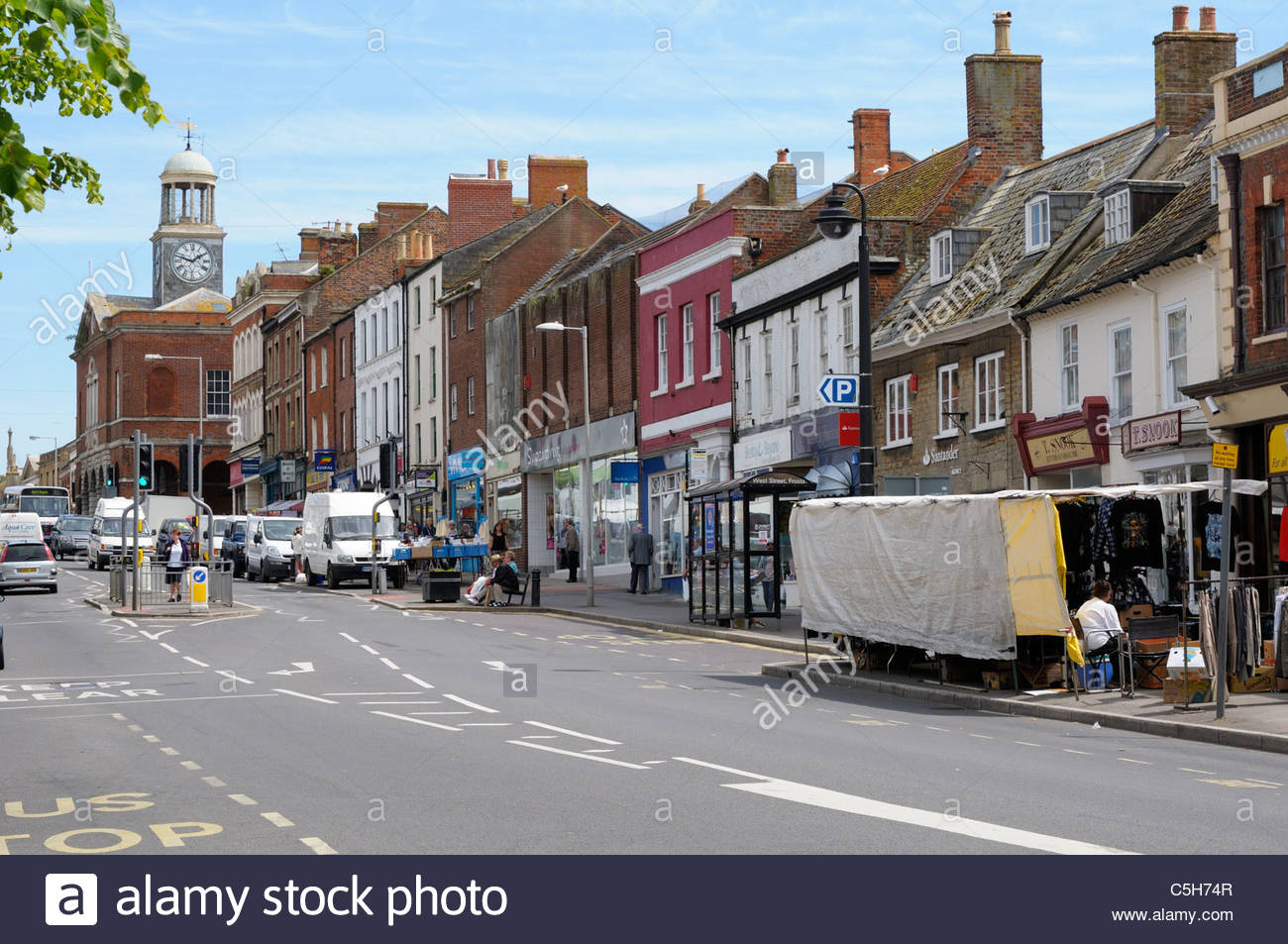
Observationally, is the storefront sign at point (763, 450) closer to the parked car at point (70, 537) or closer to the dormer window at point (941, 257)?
the dormer window at point (941, 257)

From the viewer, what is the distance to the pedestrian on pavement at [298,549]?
50.9 metres

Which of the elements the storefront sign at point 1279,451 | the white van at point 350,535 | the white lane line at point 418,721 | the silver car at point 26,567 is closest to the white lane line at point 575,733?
the white lane line at point 418,721

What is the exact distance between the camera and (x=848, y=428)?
33906mm

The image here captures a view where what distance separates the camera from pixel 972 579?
19.8 m

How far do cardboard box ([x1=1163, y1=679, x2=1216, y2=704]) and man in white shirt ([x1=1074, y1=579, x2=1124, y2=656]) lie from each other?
1.35 metres

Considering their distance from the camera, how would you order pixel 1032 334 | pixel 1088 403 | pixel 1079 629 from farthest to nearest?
pixel 1032 334 < pixel 1088 403 < pixel 1079 629

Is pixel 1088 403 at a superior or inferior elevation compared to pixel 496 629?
superior

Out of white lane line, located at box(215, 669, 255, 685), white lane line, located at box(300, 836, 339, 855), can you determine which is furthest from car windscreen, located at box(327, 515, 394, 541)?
white lane line, located at box(300, 836, 339, 855)

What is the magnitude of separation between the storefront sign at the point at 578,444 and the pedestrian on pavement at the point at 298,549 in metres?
7.53

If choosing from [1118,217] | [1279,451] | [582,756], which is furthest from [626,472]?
[582,756]
